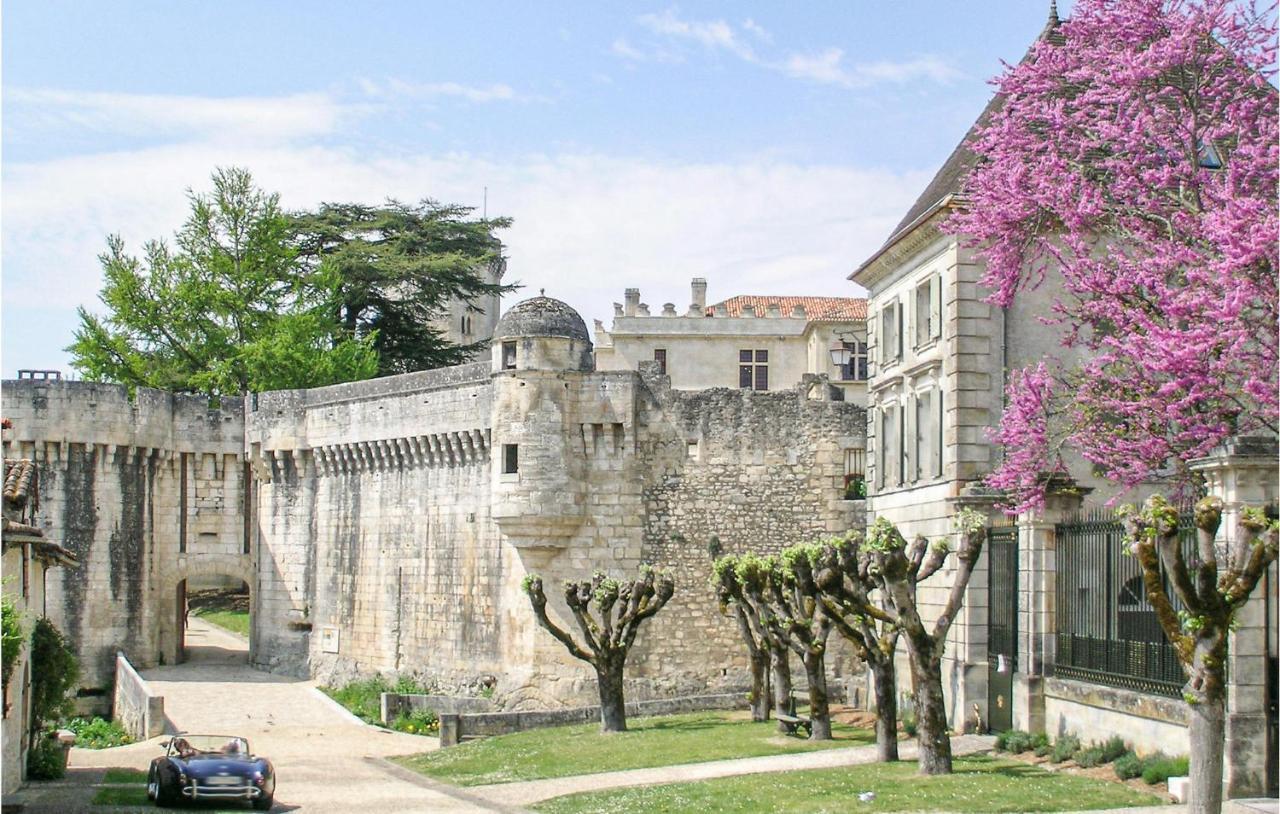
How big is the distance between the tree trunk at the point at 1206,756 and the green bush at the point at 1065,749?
5956mm

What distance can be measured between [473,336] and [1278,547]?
68.6 m

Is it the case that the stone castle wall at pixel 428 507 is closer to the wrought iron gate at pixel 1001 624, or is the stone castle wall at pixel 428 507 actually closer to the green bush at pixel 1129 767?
the wrought iron gate at pixel 1001 624

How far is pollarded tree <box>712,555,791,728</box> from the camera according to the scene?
97.7ft

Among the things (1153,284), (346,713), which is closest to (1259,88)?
(1153,284)

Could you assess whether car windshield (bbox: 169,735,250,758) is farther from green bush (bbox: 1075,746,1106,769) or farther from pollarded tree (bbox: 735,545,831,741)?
green bush (bbox: 1075,746,1106,769)

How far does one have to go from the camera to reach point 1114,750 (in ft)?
69.4

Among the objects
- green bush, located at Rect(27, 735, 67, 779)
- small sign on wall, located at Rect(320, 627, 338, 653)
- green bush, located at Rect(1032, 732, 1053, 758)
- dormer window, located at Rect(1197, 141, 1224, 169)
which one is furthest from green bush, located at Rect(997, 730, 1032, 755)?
small sign on wall, located at Rect(320, 627, 338, 653)

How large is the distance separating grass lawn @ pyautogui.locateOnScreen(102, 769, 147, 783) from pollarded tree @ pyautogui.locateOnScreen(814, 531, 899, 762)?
34.7 feet

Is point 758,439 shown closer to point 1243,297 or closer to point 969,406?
point 969,406

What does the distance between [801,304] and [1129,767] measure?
4316 cm

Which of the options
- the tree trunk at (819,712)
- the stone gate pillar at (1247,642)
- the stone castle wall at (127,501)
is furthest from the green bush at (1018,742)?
the stone castle wall at (127,501)

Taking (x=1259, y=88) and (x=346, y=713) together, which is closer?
(x=1259, y=88)

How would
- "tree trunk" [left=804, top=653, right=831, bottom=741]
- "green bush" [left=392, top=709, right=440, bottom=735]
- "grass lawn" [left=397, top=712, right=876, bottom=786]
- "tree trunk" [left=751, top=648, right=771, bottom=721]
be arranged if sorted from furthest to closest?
"green bush" [left=392, top=709, right=440, bottom=735], "tree trunk" [left=751, top=648, right=771, bottom=721], "tree trunk" [left=804, top=653, right=831, bottom=741], "grass lawn" [left=397, top=712, right=876, bottom=786]

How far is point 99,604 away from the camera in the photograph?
1676 inches
